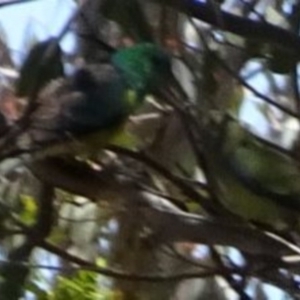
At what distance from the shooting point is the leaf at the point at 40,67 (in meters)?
1.42

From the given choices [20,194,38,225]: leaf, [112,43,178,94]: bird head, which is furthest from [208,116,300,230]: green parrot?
[20,194,38,225]: leaf

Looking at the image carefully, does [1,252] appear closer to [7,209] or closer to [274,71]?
[7,209]

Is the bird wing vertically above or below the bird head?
below

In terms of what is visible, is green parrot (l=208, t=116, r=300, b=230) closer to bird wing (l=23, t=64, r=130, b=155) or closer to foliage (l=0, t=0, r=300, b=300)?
foliage (l=0, t=0, r=300, b=300)

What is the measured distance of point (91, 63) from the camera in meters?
1.68

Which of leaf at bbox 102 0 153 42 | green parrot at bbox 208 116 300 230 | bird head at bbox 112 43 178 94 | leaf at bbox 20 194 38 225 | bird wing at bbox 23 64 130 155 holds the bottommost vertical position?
leaf at bbox 20 194 38 225

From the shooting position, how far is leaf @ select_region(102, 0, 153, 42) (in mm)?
1509

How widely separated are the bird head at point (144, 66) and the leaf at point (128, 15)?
0.12ft

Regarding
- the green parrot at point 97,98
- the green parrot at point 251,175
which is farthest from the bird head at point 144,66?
the green parrot at point 251,175

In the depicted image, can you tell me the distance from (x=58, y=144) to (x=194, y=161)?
0.68 ft

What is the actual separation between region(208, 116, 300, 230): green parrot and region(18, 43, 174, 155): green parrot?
0.45 ft

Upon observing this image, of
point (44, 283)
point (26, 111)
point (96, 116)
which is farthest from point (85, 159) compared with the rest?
point (26, 111)

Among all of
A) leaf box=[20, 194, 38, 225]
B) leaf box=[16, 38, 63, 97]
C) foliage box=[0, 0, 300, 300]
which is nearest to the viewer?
leaf box=[16, 38, 63, 97]

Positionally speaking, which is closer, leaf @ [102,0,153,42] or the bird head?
leaf @ [102,0,153,42]
